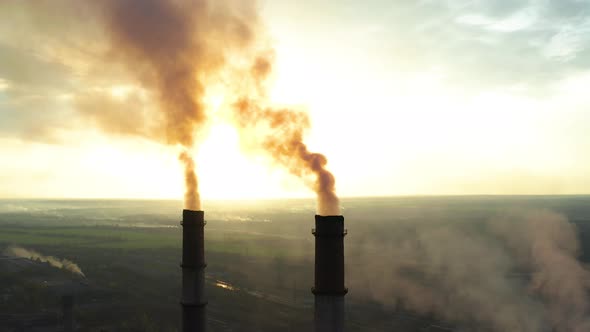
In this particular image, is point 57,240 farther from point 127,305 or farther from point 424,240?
point 424,240

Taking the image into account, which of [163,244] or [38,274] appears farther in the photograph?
[163,244]

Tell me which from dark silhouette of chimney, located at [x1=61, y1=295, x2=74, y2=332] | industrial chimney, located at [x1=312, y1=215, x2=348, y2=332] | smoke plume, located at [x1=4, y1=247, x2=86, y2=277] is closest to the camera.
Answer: industrial chimney, located at [x1=312, y1=215, x2=348, y2=332]

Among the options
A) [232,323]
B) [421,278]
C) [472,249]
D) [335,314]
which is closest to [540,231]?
[421,278]

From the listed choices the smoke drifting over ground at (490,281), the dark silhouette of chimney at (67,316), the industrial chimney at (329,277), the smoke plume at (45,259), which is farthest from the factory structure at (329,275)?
the smoke plume at (45,259)

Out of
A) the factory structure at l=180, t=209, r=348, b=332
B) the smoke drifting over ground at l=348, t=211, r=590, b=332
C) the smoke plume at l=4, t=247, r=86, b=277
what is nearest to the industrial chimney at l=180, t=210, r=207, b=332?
the factory structure at l=180, t=209, r=348, b=332

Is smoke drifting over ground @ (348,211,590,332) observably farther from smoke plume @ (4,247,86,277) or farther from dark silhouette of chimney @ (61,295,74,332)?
smoke plume @ (4,247,86,277)

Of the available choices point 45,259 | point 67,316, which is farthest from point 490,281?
point 45,259
